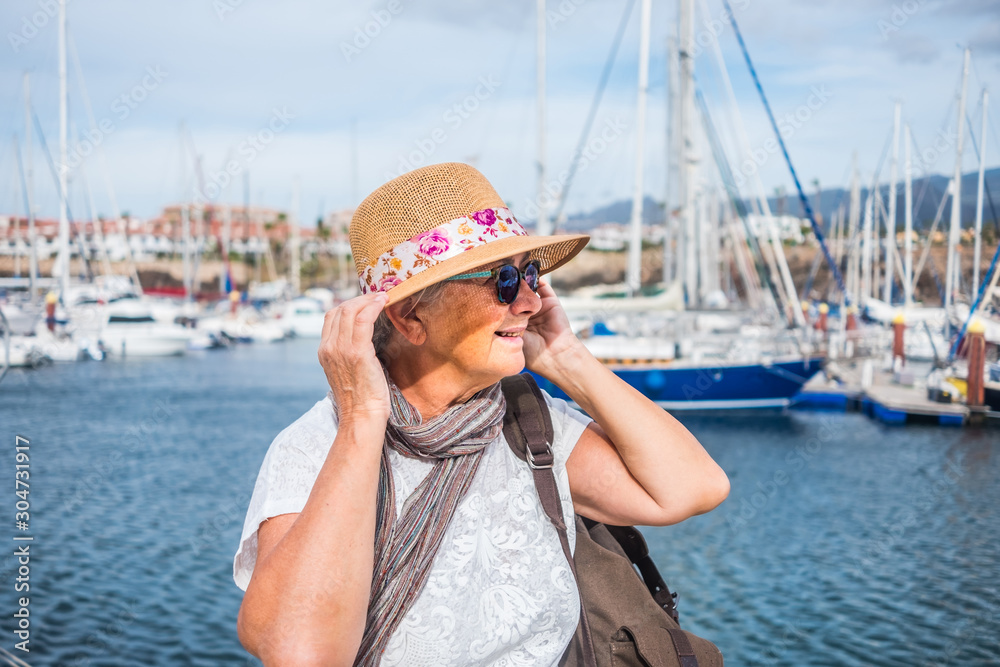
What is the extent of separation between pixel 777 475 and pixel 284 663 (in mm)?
13145

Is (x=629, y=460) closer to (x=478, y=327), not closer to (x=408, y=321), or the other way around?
(x=478, y=327)

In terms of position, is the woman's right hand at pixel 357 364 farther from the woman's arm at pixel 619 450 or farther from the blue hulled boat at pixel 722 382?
the blue hulled boat at pixel 722 382

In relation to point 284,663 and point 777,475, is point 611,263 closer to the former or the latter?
point 777,475

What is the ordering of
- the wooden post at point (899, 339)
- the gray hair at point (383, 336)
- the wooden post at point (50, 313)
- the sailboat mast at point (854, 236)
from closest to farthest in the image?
1. the gray hair at point (383, 336)
2. the wooden post at point (899, 339)
3. the wooden post at point (50, 313)
4. the sailboat mast at point (854, 236)

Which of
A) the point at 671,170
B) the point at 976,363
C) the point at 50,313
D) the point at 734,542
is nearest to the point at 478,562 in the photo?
the point at 734,542

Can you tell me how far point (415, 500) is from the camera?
1.52 metres

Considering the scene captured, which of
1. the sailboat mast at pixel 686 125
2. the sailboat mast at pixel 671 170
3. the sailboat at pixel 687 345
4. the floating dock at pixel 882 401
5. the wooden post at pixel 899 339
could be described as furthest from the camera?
the wooden post at pixel 899 339

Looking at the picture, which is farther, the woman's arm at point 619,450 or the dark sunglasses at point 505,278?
the woman's arm at point 619,450

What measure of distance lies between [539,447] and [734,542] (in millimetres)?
9289

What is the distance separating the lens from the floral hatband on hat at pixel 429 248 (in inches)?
59.5

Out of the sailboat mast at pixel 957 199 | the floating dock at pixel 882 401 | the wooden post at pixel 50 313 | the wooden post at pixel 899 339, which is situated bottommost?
the wooden post at pixel 50 313

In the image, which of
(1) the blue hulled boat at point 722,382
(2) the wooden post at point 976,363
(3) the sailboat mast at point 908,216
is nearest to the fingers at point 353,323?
(1) the blue hulled boat at point 722,382

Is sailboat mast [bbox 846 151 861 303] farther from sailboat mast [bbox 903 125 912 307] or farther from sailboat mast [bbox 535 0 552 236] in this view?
sailboat mast [bbox 535 0 552 236]

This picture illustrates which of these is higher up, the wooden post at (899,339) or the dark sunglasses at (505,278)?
the dark sunglasses at (505,278)
